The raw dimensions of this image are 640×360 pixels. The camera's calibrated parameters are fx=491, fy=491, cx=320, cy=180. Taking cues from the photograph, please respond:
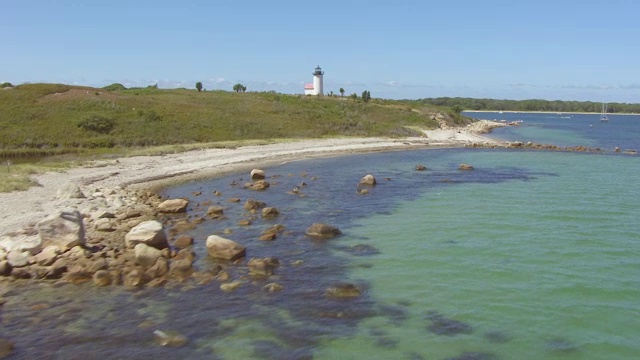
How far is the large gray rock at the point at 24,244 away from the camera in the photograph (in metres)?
16.2

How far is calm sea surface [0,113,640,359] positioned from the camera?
37.2 feet

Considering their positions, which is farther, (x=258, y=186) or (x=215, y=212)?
(x=258, y=186)

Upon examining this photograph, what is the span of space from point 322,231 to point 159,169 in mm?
19900

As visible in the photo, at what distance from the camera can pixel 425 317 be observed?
41.8ft

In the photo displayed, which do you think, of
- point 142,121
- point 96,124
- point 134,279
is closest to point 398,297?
point 134,279

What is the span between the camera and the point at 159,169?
36.2 m

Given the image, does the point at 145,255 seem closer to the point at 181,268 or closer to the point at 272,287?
the point at 181,268

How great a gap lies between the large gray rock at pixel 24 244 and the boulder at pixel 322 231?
32.6ft

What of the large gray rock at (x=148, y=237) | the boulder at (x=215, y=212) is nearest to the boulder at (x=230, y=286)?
the large gray rock at (x=148, y=237)

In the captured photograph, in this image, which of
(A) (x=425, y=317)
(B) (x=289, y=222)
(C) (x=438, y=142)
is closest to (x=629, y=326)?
(A) (x=425, y=317)

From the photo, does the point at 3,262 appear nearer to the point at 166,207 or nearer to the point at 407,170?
the point at 166,207

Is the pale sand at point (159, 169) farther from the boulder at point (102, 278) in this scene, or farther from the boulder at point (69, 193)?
the boulder at point (102, 278)

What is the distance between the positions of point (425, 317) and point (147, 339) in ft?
22.7

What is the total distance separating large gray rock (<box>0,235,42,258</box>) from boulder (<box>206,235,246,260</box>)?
5.59 m
